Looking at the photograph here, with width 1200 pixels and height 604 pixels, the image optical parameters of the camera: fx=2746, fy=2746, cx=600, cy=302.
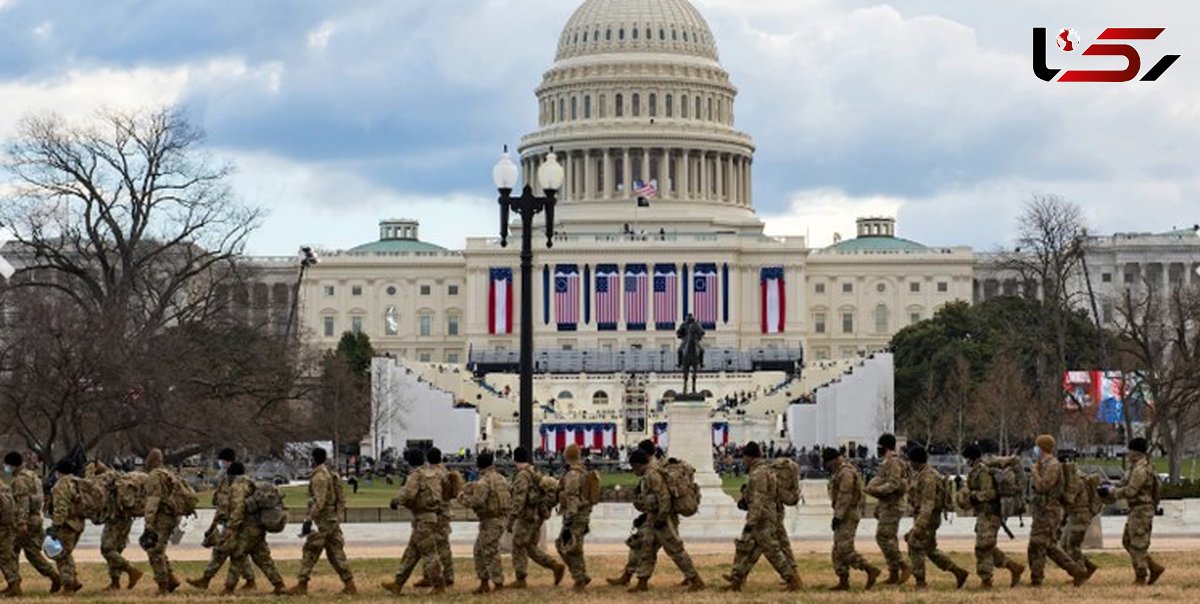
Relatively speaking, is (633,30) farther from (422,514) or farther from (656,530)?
(422,514)

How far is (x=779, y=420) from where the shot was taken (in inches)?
4692

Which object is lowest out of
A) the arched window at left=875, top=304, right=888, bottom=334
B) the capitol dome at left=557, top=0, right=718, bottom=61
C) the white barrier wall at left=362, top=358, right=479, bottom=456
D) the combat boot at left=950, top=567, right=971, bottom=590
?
the combat boot at left=950, top=567, right=971, bottom=590

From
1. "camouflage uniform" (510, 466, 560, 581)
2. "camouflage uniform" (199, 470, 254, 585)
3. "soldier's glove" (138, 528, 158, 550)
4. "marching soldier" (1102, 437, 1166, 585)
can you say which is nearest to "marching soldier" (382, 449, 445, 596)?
"camouflage uniform" (510, 466, 560, 581)

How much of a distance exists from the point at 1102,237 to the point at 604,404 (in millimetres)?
62095

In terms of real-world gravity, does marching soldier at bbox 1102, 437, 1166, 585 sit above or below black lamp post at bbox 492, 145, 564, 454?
below

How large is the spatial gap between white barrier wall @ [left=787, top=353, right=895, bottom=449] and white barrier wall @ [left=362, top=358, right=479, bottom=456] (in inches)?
531

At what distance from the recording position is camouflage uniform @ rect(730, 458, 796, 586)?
105 ft

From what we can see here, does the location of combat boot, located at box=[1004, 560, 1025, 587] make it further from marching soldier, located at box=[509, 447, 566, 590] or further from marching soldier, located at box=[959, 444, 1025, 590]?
marching soldier, located at box=[509, 447, 566, 590]

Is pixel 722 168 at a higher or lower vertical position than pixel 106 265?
higher

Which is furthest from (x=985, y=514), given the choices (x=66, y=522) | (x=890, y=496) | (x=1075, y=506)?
(x=66, y=522)

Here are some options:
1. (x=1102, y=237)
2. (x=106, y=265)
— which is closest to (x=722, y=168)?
(x=1102, y=237)

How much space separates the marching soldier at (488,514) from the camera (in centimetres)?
3238

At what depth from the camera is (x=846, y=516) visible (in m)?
32.2

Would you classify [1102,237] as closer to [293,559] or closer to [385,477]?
[385,477]
